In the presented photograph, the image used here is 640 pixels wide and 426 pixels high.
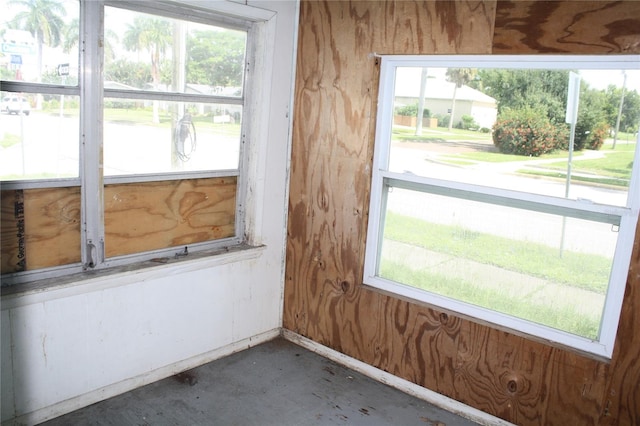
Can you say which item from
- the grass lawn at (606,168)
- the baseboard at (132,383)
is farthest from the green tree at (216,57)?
the grass lawn at (606,168)

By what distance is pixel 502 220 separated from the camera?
2.69 metres

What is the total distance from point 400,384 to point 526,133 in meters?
1.62

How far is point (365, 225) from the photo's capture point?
313 cm

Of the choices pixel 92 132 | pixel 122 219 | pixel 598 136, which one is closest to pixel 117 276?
pixel 122 219

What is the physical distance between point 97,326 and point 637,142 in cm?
272

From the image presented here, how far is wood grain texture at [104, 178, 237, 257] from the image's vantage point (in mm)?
2742

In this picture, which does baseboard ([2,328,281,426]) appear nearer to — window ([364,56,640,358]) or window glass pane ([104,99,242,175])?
window ([364,56,640,358])

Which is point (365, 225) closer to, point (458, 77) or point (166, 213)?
point (458, 77)

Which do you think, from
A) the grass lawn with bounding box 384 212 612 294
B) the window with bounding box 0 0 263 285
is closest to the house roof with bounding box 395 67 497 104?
the grass lawn with bounding box 384 212 612 294

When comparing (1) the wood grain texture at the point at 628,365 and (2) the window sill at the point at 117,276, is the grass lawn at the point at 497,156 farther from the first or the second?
(2) the window sill at the point at 117,276

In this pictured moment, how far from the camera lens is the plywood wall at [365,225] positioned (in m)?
2.36

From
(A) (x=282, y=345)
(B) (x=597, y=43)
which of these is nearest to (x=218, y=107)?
(A) (x=282, y=345)

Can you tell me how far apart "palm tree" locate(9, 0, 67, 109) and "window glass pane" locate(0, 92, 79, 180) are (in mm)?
68

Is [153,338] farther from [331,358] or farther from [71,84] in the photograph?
[71,84]
